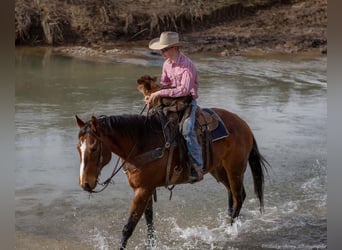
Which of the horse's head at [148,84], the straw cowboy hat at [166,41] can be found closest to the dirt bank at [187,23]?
the straw cowboy hat at [166,41]

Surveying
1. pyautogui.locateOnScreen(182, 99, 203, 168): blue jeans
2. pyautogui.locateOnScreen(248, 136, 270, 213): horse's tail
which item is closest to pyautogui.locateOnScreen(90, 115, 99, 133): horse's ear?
pyautogui.locateOnScreen(182, 99, 203, 168): blue jeans

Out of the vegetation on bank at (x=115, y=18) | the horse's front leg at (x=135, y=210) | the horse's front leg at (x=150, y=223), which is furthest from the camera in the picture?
the vegetation on bank at (x=115, y=18)

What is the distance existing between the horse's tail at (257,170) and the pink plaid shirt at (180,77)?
→ 0.60 m

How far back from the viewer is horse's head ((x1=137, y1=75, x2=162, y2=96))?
10.2 ft

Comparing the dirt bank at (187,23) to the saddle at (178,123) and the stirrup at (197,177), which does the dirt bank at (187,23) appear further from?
the stirrup at (197,177)

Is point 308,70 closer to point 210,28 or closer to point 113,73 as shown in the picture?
point 210,28

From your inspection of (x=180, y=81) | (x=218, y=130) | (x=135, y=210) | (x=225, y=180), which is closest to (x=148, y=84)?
(x=180, y=81)

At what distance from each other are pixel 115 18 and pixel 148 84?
0.63 m

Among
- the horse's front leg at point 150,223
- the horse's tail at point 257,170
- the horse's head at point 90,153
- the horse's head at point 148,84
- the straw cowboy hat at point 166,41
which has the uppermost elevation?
the straw cowboy hat at point 166,41

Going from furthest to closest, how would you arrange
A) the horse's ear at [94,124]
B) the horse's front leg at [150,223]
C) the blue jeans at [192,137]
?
the horse's front leg at [150,223] → the blue jeans at [192,137] → the horse's ear at [94,124]

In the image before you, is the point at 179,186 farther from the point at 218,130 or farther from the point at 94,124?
Answer: the point at 94,124

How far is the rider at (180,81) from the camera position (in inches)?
122

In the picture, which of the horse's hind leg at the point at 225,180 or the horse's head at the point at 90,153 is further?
A: the horse's hind leg at the point at 225,180

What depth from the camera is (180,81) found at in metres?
3.16
